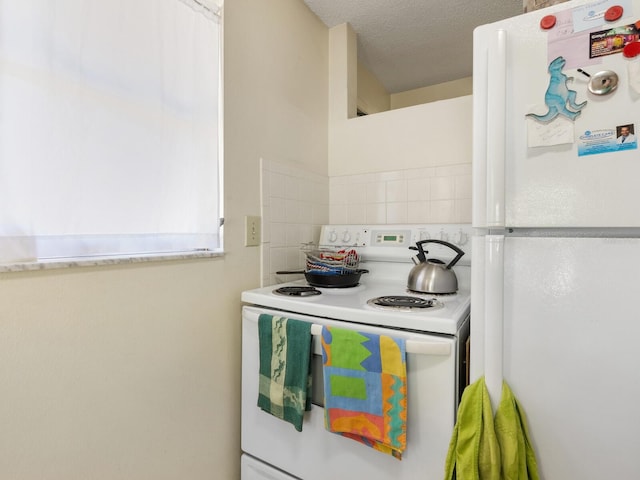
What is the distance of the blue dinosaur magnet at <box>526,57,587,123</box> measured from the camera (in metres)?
0.75

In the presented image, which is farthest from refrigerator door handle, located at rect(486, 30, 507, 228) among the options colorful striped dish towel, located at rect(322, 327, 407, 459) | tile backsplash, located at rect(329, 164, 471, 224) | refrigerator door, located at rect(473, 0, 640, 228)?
tile backsplash, located at rect(329, 164, 471, 224)

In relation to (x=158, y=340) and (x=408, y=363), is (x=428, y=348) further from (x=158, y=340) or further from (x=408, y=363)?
(x=158, y=340)

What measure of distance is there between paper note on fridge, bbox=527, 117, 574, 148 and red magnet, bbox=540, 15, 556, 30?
0.69ft

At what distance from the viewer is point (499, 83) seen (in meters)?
0.82

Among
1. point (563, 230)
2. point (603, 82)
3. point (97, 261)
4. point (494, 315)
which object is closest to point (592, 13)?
point (603, 82)

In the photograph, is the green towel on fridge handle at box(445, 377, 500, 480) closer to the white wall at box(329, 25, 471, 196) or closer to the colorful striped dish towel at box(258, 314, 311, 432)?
the colorful striped dish towel at box(258, 314, 311, 432)

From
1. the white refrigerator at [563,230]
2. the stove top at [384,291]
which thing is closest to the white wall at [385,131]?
the stove top at [384,291]

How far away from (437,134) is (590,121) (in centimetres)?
101

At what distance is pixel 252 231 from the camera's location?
1429 mm

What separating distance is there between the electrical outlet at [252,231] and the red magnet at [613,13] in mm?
1217

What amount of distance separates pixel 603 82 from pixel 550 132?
131 millimetres

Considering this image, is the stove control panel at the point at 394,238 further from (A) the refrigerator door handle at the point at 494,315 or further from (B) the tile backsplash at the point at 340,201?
(A) the refrigerator door handle at the point at 494,315

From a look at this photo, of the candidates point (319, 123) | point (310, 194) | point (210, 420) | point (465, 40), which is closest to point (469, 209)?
point (310, 194)

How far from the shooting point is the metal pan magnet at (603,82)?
71 cm
